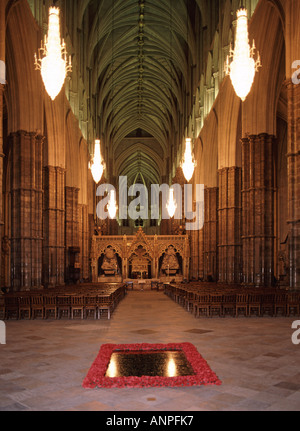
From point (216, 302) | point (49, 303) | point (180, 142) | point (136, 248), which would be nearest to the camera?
point (49, 303)

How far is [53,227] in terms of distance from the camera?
2478 cm

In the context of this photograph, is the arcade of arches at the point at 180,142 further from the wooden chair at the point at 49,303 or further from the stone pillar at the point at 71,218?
the wooden chair at the point at 49,303

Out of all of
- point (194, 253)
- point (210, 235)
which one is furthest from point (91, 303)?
point (194, 253)

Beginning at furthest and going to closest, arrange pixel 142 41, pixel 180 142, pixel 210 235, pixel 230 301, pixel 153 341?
1. pixel 180 142
2. pixel 142 41
3. pixel 210 235
4. pixel 230 301
5. pixel 153 341

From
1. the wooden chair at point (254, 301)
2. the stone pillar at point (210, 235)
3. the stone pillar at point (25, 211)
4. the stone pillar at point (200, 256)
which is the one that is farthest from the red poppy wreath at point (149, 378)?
the stone pillar at point (200, 256)

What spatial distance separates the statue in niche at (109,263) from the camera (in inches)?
1442

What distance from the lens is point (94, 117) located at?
43156mm

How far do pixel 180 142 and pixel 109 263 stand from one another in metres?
17.8

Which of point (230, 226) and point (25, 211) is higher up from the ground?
point (25, 211)

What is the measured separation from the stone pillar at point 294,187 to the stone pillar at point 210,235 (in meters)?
15.1

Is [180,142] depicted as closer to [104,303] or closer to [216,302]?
[216,302]

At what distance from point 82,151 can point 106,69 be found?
A: 1505 cm
